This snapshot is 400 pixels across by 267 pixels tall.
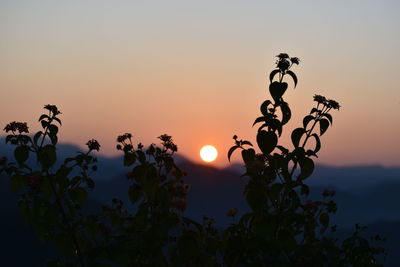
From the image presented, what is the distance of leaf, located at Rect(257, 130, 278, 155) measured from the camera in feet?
25.7

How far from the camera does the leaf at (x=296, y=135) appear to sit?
800 cm

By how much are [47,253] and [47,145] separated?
45.3m

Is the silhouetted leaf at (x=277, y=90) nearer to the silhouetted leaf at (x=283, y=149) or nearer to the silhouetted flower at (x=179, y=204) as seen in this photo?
the silhouetted leaf at (x=283, y=149)

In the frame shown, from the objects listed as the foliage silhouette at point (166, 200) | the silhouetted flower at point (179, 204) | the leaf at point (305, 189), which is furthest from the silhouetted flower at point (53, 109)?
the leaf at point (305, 189)

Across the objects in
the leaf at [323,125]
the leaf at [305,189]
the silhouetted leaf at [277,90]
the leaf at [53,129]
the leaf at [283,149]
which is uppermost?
the silhouetted leaf at [277,90]

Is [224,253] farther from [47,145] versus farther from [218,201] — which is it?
[218,201]

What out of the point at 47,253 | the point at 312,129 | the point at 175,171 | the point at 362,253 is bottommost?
the point at 47,253

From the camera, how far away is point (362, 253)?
414 inches

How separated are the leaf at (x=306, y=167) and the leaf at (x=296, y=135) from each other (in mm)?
269

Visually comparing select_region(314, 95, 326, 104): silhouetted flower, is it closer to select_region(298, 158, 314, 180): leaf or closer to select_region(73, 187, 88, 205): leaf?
select_region(298, 158, 314, 180): leaf

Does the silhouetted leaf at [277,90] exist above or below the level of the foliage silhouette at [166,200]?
above

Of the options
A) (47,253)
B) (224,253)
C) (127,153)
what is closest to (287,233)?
(224,253)

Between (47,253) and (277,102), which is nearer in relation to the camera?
(277,102)

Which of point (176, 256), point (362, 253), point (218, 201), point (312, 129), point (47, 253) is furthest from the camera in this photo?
point (218, 201)
